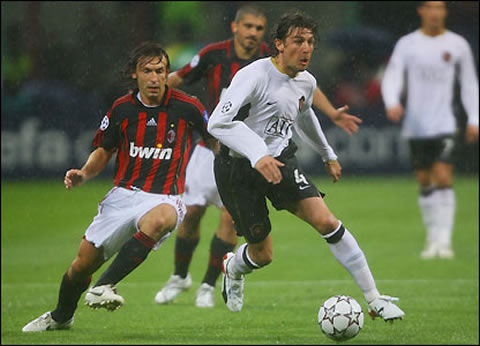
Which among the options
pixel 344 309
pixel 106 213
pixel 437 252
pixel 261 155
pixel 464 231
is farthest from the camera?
pixel 464 231

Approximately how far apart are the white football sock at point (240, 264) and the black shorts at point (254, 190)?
20cm

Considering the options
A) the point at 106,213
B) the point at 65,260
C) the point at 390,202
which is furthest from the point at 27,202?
the point at 390,202

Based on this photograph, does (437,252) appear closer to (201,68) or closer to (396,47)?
(396,47)

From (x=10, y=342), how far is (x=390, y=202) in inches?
344

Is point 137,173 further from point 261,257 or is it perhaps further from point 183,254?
point 183,254

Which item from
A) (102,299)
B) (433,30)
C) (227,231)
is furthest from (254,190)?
(433,30)

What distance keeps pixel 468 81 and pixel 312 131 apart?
4909mm

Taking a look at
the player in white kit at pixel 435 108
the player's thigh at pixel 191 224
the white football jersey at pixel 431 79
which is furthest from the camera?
the player in white kit at pixel 435 108

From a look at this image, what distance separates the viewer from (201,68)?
7.95 meters

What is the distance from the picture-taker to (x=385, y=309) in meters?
5.55

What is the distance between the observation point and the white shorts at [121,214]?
612 cm

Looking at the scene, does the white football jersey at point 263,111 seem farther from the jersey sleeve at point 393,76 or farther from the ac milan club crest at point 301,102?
the jersey sleeve at point 393,76

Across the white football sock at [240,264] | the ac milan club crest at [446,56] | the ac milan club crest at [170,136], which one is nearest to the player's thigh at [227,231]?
the white football sock at [240,264]

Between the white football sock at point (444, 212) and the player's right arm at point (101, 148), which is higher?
the player's right arm at point (101, 148)
